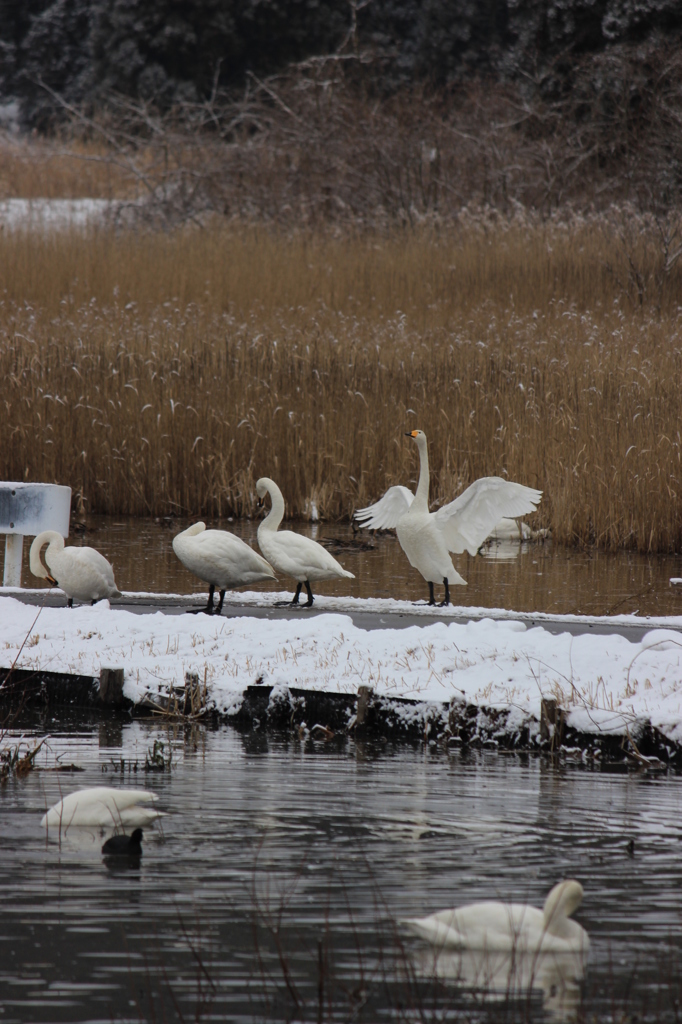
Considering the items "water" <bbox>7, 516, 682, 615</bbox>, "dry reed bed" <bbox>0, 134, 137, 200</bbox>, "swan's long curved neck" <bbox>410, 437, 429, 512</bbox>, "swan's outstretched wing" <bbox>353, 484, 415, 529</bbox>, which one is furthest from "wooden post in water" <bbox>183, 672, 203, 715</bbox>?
"dry reed bed" <bbox>0, 134, 137, 200</bbox>

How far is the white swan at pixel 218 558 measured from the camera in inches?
314

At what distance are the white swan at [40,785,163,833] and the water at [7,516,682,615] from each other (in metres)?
4.63

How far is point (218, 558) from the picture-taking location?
8.02 metres

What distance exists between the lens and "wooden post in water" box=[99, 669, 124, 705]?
7043mm

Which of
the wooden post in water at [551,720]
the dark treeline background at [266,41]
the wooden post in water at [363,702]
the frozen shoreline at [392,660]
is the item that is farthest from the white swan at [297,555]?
the dark treeline background at [266,41]

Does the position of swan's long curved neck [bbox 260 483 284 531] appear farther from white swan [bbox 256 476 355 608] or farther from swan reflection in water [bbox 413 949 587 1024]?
swan reflection in water [bbox 413 949 587 1024]

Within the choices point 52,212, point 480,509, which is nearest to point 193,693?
point 480,509

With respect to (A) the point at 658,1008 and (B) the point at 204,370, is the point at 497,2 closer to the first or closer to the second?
(B) the point at 204,370

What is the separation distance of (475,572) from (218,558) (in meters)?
3.58

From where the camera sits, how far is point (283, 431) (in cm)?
1362

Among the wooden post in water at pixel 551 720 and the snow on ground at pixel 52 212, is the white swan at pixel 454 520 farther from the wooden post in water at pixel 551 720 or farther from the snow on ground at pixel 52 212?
the snow on ground at pixel 52 212

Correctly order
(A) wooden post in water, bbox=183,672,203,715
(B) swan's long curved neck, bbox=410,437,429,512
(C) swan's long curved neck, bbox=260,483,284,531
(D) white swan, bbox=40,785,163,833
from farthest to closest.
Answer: (C) swan's long curved neck, bbox=260,483,284,531 → (B) swan's long curved neck, bbox=410,437,429,512 → (A) wooden post in water, bbox=183,672,203,715 → (D) white swan, bbox=40,785,163,833

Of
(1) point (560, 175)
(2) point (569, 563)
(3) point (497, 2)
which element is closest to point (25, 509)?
(2) point (569, 563)

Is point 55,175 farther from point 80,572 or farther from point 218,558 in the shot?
point 218,558
